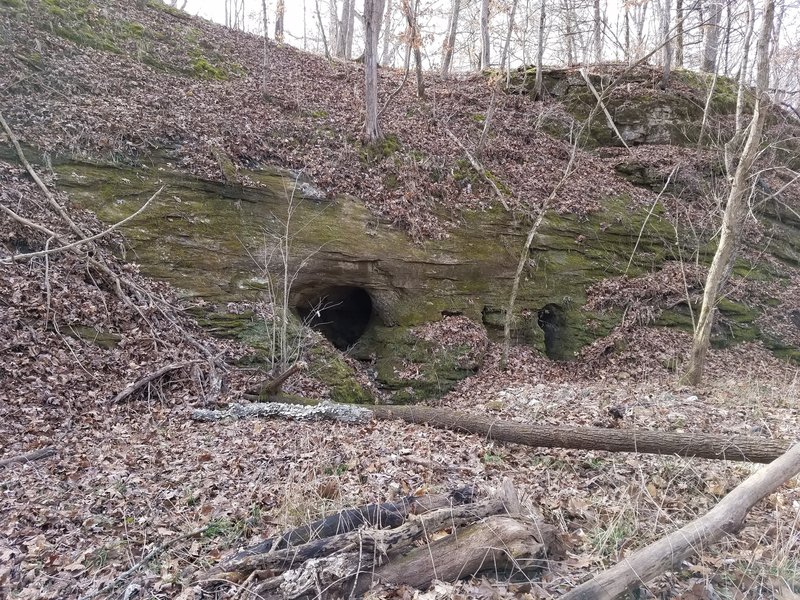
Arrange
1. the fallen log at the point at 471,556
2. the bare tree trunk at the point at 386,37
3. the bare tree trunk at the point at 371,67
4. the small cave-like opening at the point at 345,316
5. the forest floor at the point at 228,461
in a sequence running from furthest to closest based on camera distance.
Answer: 1. the bare tree trunk at the point at 386,37
2. the bare tree trunk at the point at 371,67
3. the small cave-like opening at the point at 345,316
4. the forest floor at the point at 228,461
5. the fallen log at the point at 471,556

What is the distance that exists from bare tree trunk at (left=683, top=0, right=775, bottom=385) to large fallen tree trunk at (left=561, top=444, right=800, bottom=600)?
4846 millimetres

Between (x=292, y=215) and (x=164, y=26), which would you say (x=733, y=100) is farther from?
(x=164, y=26)

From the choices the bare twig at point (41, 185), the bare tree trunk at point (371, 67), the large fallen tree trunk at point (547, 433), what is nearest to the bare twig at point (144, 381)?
the large fallen tree trunk at point (547, 433)

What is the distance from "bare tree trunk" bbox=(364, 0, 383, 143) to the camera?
1227cm

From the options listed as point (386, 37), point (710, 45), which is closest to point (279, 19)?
point (386, 37)

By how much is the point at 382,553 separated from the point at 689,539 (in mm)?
1988

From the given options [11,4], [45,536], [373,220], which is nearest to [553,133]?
[373,220]

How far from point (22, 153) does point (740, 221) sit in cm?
1251

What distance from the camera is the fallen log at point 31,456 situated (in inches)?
200

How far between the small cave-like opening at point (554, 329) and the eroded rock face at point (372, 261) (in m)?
0.03

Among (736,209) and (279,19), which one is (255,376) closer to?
(736,209)

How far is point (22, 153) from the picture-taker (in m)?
8.55

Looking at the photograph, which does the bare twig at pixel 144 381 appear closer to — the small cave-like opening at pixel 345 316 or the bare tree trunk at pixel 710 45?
the small cave-like opening at pixel 345 316

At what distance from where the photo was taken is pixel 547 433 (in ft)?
18.4
